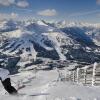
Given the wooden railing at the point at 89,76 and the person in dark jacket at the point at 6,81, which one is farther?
the wooden railing at the point at 89,76

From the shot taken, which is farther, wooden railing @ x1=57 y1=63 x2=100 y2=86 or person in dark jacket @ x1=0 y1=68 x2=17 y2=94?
wooden railing @ x1=57 y1=63 x2=100 y2=86

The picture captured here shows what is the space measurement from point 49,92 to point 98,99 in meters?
2.33

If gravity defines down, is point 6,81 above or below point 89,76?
above

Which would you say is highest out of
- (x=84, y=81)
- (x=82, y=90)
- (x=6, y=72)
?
(x=6, y=72)

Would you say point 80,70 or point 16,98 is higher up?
point 16,98

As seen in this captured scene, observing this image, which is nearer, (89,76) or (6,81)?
(6,81)

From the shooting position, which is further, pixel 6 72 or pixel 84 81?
pixel 84 81

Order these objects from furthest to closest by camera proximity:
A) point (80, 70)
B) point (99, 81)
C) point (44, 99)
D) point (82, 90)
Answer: point (80, 70) → point (99, 81) → point (82, 90) → point (44, 99)

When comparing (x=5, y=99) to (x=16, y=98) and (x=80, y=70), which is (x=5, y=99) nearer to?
(x=16, y=98)

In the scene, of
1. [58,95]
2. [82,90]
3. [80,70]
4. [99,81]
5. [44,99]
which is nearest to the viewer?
[44,99]

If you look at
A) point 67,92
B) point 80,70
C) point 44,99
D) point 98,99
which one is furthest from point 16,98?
point 80,70

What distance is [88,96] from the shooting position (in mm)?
12383

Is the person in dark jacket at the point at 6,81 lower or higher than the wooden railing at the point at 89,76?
higher

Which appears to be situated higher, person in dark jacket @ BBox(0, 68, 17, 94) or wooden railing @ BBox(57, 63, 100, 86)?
person in dark jacket @ BBox(0, 68, 17, 94)
